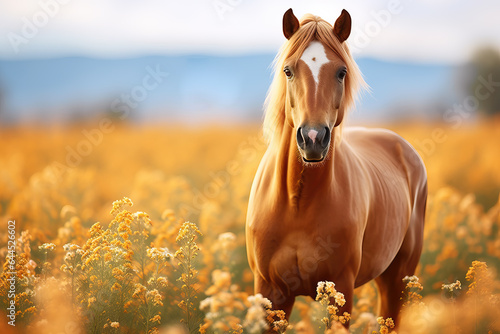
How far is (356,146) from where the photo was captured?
4.08 metres

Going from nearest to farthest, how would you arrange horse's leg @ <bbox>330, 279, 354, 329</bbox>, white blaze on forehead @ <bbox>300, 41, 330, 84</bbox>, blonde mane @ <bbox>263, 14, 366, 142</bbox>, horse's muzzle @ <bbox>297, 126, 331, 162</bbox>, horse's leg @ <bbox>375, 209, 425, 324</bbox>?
horse's muzzle @ <bbox>297, 126, 331, 162</bbox>
white blaze on forehead @ <bbox>300, 41, 330, 84</bbox>
blonde mane @ <bbox>263, 14, 366, 142</bbox>
horse's leg @ <bbox>330, 279, 354, 329</bbox>
horse's leg @ <bbox>375, 209, 425, 324</bbox>

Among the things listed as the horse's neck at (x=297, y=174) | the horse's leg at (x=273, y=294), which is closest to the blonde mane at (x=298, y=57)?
the horse's neck at (x=297, y=174)

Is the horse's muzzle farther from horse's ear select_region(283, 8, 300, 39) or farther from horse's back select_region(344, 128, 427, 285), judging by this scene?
horse's back select_region(344, 128, 427, 285)

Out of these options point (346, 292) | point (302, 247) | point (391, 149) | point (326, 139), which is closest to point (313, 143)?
point (326, 139)

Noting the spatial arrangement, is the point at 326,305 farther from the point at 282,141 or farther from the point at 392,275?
the point at 392,275

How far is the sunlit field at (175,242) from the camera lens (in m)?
3.03

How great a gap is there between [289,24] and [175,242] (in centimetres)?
213

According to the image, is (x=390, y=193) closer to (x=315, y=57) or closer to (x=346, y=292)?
(x=346, y=292)

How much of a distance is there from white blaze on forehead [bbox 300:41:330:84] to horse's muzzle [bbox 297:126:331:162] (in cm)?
32

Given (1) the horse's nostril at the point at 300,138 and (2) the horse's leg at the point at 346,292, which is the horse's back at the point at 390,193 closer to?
(2) the horse's leg at the point at 346,292

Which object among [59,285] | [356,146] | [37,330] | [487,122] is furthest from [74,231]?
[487,122]

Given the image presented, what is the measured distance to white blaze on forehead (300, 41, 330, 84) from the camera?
2650 millimetres

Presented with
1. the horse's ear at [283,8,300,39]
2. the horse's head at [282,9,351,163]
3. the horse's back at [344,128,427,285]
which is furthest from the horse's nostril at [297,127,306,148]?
the horse's back at [344,128,427,285]

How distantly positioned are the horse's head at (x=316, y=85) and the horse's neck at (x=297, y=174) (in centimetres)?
15
